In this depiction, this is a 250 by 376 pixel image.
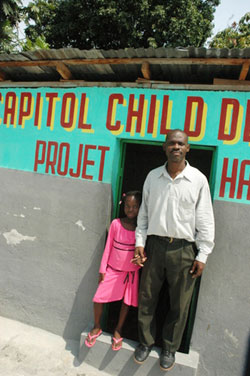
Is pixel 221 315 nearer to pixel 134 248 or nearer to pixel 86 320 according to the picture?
pixel 134 248

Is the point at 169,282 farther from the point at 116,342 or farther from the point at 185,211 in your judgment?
the point at 116,342

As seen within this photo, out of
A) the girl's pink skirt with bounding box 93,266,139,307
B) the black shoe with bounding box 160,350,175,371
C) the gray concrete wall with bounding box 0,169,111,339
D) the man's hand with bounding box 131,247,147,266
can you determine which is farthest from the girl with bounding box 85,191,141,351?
the black shoe with bounding box 160,350,175,371

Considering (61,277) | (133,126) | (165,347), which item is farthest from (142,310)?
(133,126)

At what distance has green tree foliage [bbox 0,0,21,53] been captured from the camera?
29.7 feet

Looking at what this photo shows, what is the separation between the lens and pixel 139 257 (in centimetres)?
269

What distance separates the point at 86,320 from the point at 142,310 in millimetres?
951

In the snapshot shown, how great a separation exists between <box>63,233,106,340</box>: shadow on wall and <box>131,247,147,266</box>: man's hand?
65 cm

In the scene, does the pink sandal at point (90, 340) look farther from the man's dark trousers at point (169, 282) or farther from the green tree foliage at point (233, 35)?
the green tree foliage at point (233, 35)

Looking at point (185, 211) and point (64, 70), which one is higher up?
point (64, 70)

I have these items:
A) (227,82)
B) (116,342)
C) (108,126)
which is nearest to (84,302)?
(116,342)

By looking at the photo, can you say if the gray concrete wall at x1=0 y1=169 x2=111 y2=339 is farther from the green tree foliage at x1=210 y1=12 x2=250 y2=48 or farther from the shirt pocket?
the green tree foliage at x1=210 y1=12 x2=250 y2=48

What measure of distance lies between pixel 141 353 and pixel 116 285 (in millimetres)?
666

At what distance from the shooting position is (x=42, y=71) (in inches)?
132

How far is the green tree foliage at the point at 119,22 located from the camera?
10594 millimetres
